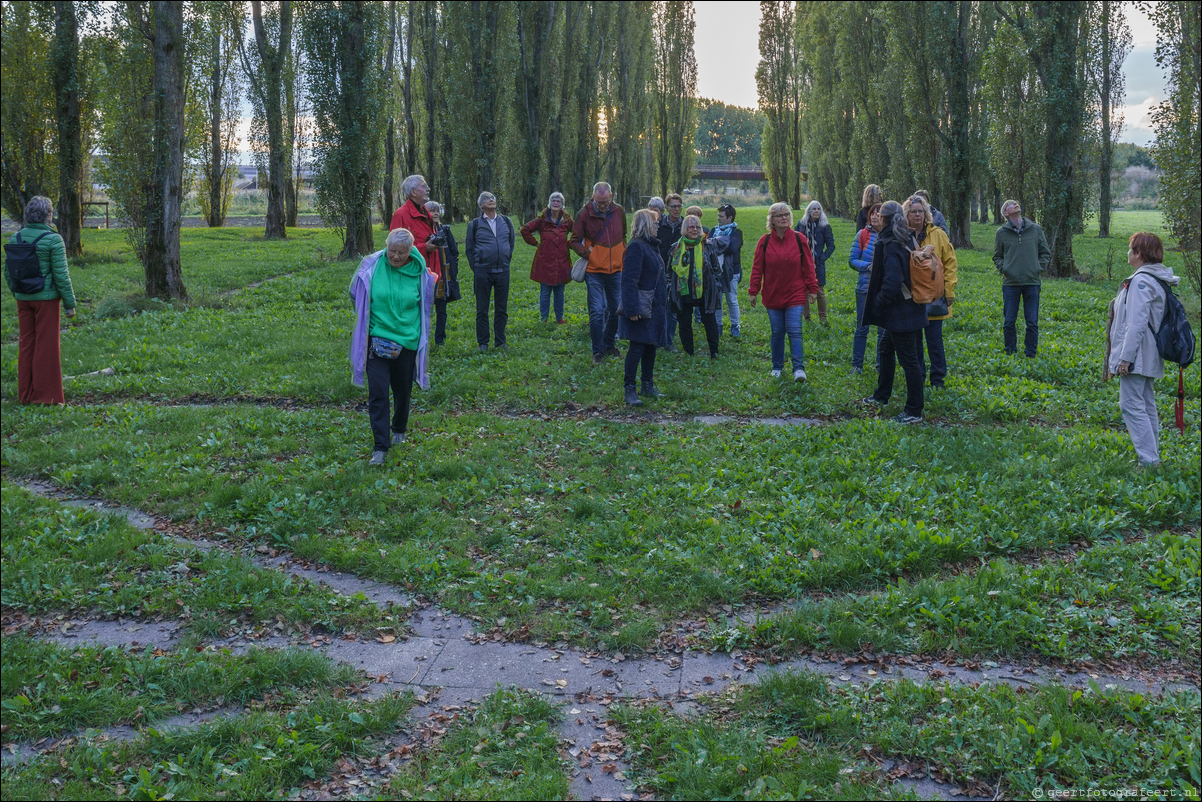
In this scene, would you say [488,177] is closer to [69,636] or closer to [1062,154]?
[1062,154]

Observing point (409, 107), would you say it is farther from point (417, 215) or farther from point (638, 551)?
point (638, 551)

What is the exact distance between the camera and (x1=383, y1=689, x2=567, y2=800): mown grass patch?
146 inches

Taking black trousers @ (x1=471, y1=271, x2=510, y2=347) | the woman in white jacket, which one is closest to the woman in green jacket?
black trousers @ (x1=471, y1=271, x2=510, y2=347)

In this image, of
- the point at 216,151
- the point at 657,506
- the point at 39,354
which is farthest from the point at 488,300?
the point at 216,151

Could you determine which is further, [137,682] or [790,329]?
[790,329]

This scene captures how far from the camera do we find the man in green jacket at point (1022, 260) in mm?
11359

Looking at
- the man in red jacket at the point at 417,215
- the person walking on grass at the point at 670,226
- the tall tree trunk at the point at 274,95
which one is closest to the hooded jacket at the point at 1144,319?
the person walking on grass at the point at 670,226

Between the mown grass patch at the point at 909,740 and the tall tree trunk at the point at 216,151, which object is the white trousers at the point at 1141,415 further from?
the tall tree trunk at the point at 216,151

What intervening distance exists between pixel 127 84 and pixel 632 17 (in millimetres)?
27285

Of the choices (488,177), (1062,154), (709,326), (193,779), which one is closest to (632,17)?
(488,177)

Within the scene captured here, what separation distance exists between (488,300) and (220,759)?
8.84 metres

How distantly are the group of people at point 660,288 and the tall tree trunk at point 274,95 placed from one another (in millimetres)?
19914

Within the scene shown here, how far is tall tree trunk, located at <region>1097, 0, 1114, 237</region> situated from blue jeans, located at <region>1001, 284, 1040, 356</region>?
25.3 m

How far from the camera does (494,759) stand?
12.9 ft
